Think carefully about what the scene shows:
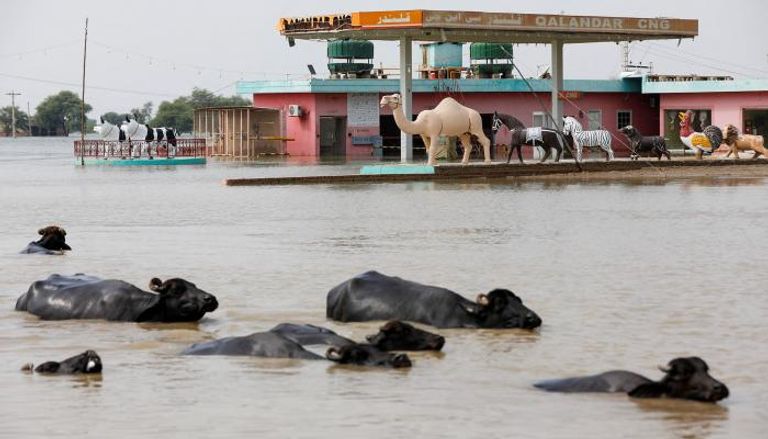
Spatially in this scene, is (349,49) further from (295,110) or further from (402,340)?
(402,340)

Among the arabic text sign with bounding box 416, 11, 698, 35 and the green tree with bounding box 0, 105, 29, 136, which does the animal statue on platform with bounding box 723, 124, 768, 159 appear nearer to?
the arabic text sign with bounding box 416, 11, 698, 35

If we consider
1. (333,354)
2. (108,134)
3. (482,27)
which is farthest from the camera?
(108,134)

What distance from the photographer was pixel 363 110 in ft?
172

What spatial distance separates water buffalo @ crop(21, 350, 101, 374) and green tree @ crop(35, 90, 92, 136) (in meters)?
170

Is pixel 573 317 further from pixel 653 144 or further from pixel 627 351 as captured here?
pixel 653 144

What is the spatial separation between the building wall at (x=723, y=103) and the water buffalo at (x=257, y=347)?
134ft

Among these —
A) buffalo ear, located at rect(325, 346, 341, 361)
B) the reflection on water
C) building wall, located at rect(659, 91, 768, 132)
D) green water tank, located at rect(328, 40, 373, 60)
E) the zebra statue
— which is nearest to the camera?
the reflection on water

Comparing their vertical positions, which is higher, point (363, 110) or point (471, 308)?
point (363, 110)

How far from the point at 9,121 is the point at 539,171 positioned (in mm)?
152116

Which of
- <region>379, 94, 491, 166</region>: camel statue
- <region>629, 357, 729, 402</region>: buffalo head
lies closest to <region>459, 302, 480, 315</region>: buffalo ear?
<region>629, 357, 729, 402</region>: buffalo head

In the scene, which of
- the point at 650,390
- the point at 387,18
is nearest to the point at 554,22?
the point at 387,18

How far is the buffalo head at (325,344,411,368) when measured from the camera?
31.1 feet

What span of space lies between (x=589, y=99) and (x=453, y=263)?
130 feet

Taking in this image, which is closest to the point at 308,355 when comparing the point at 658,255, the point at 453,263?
the point at 453,263
